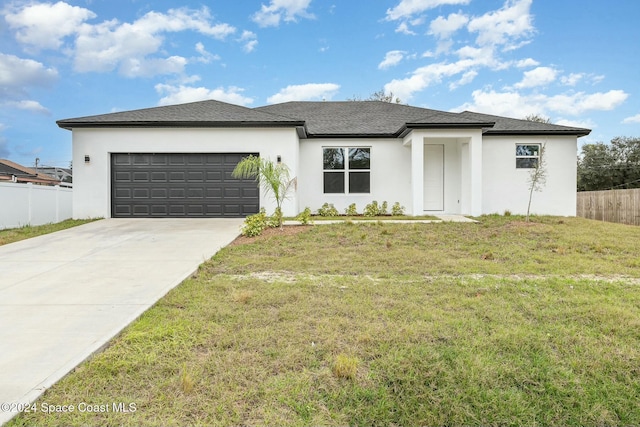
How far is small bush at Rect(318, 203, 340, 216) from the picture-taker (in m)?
13.3

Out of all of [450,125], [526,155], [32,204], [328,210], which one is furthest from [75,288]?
[526,155]

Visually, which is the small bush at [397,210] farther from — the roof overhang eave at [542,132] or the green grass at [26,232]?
the green grass at [26,232]

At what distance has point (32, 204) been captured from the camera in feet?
38.4

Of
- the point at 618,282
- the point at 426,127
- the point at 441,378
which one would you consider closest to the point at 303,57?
the point at 426,127

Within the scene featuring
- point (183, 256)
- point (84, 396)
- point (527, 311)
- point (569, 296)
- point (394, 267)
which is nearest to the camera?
point (84, 396)

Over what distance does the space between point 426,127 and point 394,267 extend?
7894 millimetres

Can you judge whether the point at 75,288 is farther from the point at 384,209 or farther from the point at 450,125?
the point at 450,125

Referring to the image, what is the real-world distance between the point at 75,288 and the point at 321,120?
12.1 meters

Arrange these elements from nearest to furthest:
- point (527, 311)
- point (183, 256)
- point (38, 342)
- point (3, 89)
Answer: point (38, 342) → point (527, 311) → point (183, 256) → point (3, 89)

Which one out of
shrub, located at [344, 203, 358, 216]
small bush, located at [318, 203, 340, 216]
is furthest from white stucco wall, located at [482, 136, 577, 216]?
small bush, located at [318, 203, 340, 216]

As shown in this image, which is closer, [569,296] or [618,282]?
[569,296]

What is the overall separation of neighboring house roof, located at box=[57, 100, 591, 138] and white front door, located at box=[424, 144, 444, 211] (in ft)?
4.51

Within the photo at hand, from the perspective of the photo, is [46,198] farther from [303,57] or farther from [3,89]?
[303,57]

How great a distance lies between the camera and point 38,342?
295cm
